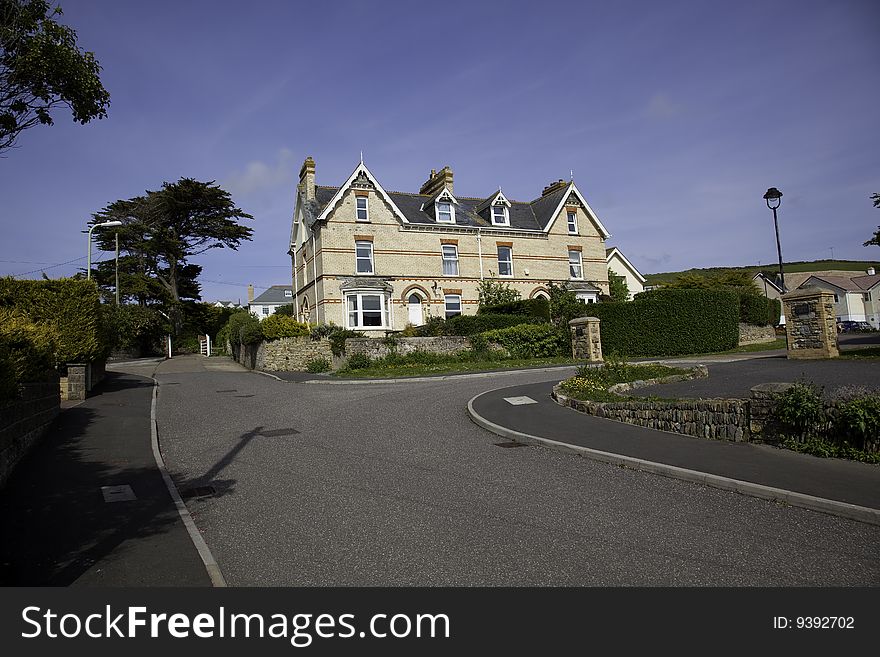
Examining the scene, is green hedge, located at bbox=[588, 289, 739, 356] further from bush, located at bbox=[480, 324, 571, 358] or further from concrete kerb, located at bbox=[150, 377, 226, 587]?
concrete kerb, located at bbox=[150, 377, 226, 587]

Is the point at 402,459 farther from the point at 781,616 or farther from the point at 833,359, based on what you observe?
the point at 833,359

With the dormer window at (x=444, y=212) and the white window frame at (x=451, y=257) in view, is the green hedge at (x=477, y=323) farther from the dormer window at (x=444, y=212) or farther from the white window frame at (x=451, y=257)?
the dormer window at (x=444, y=212)

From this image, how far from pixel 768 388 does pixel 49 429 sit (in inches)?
545

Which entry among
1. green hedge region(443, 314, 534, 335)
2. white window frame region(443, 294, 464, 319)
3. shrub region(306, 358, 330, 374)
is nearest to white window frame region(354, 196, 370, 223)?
white window frame region(443, 294, 464, 319)

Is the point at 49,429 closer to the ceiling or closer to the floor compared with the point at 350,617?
closer to the ceiling

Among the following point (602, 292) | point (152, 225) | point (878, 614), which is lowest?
point (878, 614)

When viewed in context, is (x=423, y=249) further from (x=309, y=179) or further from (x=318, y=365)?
(x=318, y=365)

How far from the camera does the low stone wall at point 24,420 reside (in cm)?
827

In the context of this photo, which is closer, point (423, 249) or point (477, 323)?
point (477, 323)

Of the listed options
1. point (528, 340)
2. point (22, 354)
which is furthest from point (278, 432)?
point (528, 340)

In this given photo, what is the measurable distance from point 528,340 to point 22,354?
2346 cm

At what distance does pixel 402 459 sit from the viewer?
Result: 9523 mm

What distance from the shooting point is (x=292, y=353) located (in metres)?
28.6

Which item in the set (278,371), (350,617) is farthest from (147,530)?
(278,371)
